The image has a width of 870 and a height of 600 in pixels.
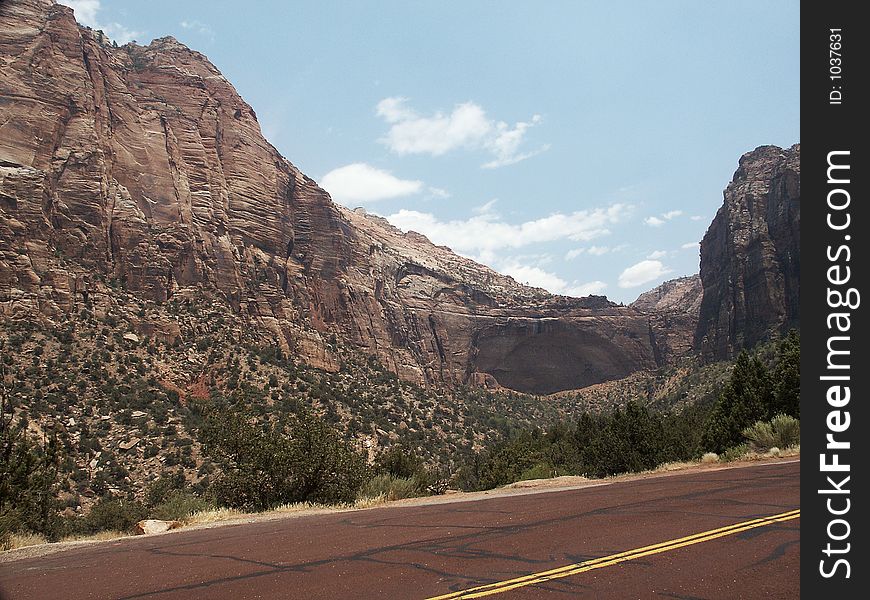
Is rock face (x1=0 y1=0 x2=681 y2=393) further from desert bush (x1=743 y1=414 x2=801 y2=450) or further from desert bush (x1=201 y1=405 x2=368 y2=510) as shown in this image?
desert bush (x1=743 y1=414 x2=801 y2=450)

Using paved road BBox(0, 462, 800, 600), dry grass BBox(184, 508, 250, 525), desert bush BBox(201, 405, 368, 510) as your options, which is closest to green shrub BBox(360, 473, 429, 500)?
desert bush BBox(201, 405, 368, 510)

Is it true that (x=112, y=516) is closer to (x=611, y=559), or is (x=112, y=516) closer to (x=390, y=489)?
(x=390, y=489)

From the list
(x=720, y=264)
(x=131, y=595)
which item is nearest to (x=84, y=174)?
(x=131, y=595)

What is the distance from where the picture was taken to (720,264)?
128 meters

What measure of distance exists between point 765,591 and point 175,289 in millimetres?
75206

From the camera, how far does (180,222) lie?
79375 millimetres

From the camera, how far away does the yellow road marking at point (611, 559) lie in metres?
6.04

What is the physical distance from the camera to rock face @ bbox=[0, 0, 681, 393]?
205ft

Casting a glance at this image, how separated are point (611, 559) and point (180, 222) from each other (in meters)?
81.4

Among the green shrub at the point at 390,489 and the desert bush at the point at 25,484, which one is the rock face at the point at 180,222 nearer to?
the desert bush at the point at 25,484

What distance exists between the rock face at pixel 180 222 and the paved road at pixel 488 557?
2057 inches

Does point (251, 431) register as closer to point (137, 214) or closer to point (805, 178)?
point (805, 178)

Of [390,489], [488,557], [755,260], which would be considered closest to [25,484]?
[390,489]

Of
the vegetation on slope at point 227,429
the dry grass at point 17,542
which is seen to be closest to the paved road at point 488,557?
the dry grass at point 17,542
